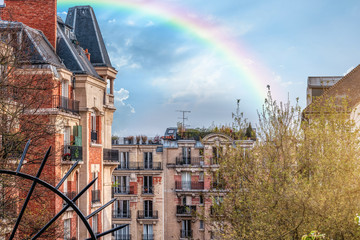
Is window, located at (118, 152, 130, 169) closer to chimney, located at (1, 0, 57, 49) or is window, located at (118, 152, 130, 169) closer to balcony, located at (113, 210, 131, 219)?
balcony, located at (113, 210, 131, 219)

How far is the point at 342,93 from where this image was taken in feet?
109

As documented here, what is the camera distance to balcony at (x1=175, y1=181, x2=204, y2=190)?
67.2 m

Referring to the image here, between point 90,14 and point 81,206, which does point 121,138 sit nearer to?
point 90,14

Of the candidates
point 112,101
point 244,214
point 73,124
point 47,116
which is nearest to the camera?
point 244,214

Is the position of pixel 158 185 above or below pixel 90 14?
below

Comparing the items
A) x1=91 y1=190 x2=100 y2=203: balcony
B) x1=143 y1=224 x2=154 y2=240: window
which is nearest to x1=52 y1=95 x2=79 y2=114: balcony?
x1=91 y1=190 x2=100 y2=203: balcony

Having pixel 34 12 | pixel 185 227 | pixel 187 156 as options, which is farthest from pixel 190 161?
pixel 34 12

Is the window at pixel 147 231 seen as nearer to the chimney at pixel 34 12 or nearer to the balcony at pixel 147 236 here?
the balcony at pixel 147 236

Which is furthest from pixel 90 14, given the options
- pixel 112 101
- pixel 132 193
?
pixel 132 193

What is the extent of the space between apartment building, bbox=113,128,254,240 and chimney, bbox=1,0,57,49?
35960 millimetres

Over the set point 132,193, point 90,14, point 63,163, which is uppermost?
point 90,14

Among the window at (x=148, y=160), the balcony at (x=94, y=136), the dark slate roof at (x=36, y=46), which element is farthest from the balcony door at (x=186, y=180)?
the dark slate roof at (x=36, y=46)

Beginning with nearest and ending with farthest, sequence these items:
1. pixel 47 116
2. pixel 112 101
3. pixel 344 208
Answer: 1. pixel 344 208
2. pixel 47 116
3. pixel 112 101

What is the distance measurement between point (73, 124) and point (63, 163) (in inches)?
141
